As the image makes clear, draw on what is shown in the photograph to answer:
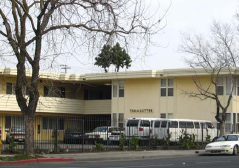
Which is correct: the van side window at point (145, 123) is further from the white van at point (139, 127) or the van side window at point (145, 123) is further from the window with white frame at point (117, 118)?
the window with white frame at point (117, 118)

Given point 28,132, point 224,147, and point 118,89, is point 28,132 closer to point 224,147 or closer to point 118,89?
point 224,147

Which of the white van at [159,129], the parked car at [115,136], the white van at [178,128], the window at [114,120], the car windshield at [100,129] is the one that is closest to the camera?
the parked car at [115,136]

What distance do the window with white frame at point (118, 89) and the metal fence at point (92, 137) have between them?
12.1m

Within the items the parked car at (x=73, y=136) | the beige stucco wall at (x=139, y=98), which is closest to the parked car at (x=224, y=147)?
the parked car at (x=73, y=136)

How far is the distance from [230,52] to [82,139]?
48.3 ft

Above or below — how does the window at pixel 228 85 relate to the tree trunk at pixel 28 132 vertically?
above

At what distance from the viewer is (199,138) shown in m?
37.2

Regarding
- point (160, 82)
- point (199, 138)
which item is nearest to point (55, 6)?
point (199, 138)

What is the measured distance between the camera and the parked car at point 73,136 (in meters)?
29.6

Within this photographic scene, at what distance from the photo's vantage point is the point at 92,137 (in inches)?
1220

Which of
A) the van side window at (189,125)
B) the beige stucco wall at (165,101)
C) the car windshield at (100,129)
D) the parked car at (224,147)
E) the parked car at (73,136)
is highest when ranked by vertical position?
the beige stucco wall at (165,101)

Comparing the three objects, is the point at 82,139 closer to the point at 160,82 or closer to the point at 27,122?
the point at 27,122

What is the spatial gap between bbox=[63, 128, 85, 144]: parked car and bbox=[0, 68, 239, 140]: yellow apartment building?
12.0 meters

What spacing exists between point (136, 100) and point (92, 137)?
54.0 ft
